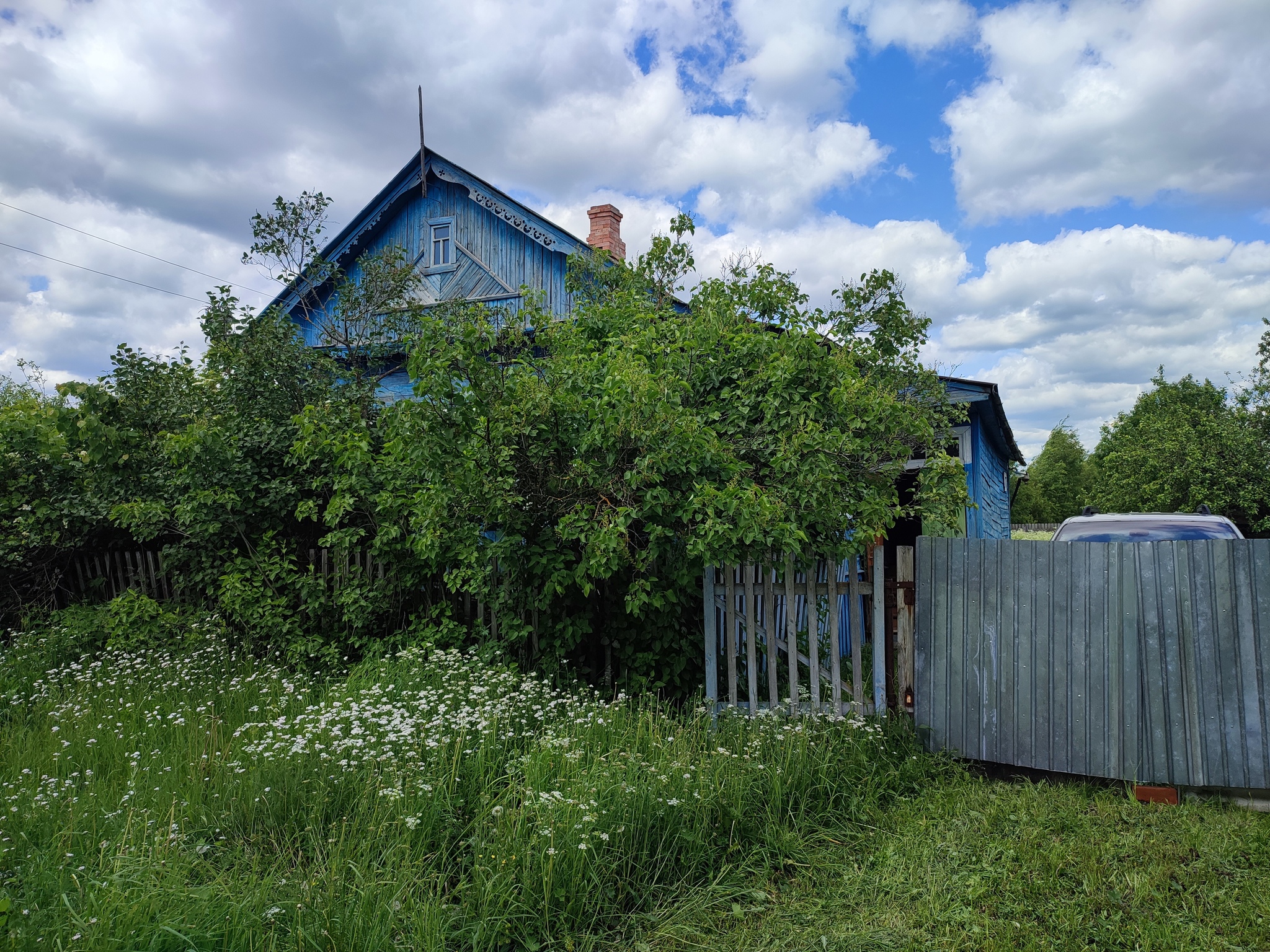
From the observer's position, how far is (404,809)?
3.68 m

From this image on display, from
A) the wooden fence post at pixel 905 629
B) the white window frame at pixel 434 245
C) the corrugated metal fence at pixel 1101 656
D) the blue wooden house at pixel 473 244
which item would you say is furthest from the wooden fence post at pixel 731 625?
the white window frame at pixel 434 245

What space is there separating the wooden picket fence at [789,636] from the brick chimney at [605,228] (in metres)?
9.04

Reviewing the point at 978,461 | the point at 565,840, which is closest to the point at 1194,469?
the point at 978,461

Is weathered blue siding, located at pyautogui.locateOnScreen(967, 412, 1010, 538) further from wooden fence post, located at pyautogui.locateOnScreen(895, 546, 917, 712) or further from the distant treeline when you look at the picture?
wooden fence post, located at pyautogui.locateOnScreen(895, 546, 917, 712)

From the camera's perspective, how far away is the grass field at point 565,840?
3.08 m

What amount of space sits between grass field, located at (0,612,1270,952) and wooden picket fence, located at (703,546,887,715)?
0.29 meters

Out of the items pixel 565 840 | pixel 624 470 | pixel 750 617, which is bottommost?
pixel 565 840

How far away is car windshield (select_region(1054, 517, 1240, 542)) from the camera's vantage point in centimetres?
712

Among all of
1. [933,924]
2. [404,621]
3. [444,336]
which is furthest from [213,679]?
[933,924]

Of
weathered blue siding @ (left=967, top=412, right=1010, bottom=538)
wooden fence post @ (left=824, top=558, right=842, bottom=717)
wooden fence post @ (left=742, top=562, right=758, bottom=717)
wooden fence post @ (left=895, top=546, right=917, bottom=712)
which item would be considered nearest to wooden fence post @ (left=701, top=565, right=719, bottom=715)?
wooden fence post @ (left=742, top=562, right=758, bottom=717)

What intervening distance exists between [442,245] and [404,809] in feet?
38.6

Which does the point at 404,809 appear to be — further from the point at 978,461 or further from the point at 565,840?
the point at 978,461

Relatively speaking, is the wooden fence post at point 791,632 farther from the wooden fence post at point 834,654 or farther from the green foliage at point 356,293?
the green foliage at point 356,293

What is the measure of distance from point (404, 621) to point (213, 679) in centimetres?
161
